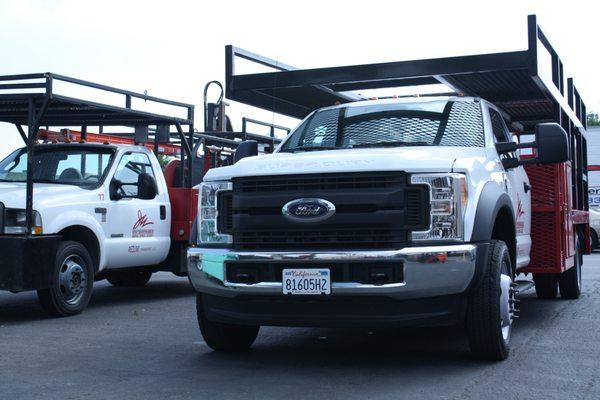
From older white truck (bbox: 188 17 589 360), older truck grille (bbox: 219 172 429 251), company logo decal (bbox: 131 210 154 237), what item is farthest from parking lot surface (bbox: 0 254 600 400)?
company logo decal (bbox: 131 210 154 237)

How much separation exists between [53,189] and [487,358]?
16.7 feet

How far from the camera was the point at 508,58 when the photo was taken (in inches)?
308

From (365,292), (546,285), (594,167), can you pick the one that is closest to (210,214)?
(365,292)

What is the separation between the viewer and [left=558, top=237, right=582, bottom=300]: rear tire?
9867 millimetres

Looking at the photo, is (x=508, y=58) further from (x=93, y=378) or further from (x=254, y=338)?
(x=93, y=378)

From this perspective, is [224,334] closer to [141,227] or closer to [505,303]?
[505,303]

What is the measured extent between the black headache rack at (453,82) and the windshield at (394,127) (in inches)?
30.8

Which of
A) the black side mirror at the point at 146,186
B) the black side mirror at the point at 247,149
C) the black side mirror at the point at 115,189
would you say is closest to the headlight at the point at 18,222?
the black side mirror at the point at 115,189

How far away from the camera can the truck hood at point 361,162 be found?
5551mm

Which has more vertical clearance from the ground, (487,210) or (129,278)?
(487,210)

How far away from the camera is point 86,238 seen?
933 cm

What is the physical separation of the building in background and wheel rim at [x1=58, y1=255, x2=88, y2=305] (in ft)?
85.5

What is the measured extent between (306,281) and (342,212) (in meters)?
0.52

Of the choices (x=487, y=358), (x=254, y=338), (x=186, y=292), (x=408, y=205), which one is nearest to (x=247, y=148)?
(x=254, y=338)
